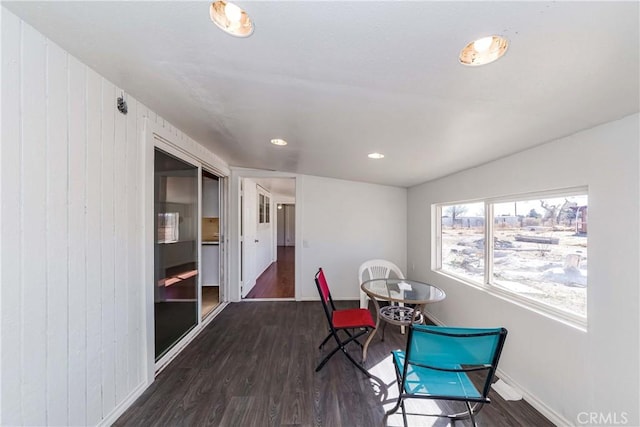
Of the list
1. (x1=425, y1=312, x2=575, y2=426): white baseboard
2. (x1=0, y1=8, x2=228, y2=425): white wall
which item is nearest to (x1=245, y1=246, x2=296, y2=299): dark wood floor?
(x1=0, y1=8, x2=228, y2=425): white wall

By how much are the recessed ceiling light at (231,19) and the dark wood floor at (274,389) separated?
2380 mm

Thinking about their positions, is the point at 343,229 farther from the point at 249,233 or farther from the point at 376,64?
the point at 376,64

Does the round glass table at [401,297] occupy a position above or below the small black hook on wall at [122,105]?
below

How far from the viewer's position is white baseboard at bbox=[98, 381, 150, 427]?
64.3 inches

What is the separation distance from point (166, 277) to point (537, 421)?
332cm

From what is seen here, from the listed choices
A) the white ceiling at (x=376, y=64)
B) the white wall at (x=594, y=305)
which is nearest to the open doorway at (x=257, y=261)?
the white ceiling at (x=376, y=64)

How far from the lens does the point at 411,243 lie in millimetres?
4391

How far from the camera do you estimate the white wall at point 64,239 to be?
1.10 meters

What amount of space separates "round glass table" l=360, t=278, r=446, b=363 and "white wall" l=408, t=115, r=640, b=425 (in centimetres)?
69

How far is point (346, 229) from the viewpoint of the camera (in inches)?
177

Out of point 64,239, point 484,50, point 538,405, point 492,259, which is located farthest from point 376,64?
point 538,405

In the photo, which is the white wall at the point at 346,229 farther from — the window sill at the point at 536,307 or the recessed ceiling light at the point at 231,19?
the recessed ceiling light at the point at 231,19

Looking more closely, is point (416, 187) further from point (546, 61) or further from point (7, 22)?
point (7, 22)

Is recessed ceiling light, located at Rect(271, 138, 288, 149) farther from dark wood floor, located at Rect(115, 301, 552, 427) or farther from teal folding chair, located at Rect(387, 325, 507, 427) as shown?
dark wood floor, located at Rect(115, 301, 552, 427)
